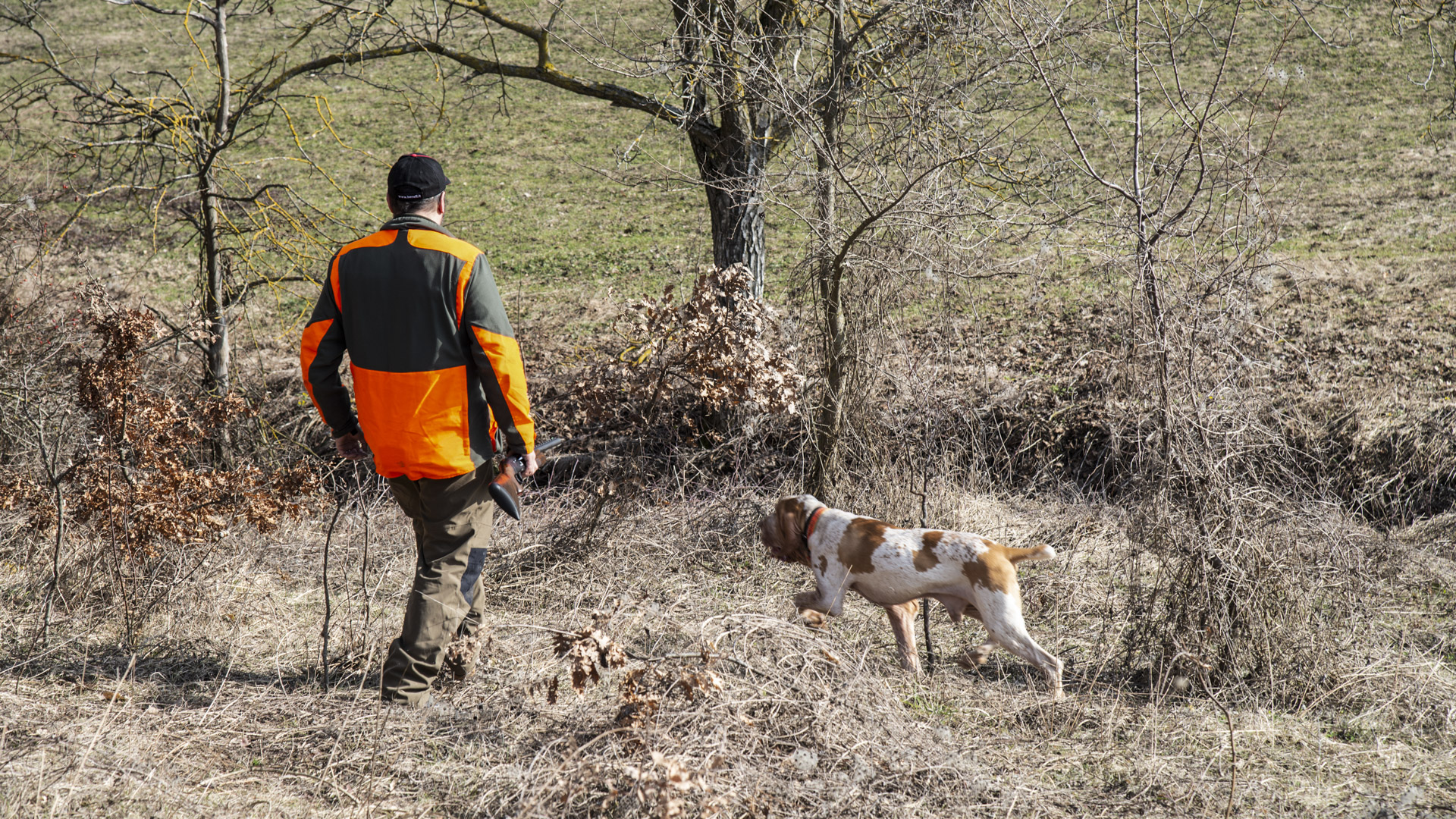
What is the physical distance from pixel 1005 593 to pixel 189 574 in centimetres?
383

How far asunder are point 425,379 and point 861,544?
1.97 metres

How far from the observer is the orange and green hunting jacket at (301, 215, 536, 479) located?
343 centimetres

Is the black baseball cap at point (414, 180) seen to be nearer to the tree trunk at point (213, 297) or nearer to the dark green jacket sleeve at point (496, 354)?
the dark green jacket sleeve at point (496, 354)

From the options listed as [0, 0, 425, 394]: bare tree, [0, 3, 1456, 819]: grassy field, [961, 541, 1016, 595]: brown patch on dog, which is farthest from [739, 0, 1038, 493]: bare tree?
[0, 0, 425, 394]: bare tree

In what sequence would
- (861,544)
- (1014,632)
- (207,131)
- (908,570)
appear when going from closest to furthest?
(1014,632), (908,570), (861,544), (207,131)

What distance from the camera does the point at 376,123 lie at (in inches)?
758

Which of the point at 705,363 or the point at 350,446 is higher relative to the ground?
the point at 705,363

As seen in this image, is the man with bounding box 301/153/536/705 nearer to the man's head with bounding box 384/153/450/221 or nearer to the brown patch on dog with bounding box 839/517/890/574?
the man's head with bounding box 384/153/450/221

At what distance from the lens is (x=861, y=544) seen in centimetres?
418

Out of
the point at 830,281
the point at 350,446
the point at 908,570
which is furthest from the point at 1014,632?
the point at 350,446

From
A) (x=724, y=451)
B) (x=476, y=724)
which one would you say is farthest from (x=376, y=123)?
(x=476, y=724)

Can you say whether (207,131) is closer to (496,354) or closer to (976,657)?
(496,354)

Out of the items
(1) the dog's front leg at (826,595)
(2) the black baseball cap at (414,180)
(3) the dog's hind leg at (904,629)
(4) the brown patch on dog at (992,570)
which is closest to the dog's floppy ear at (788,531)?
(1) the dog's front leg at (826,595)

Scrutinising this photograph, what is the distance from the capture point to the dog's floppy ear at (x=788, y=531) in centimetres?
444
